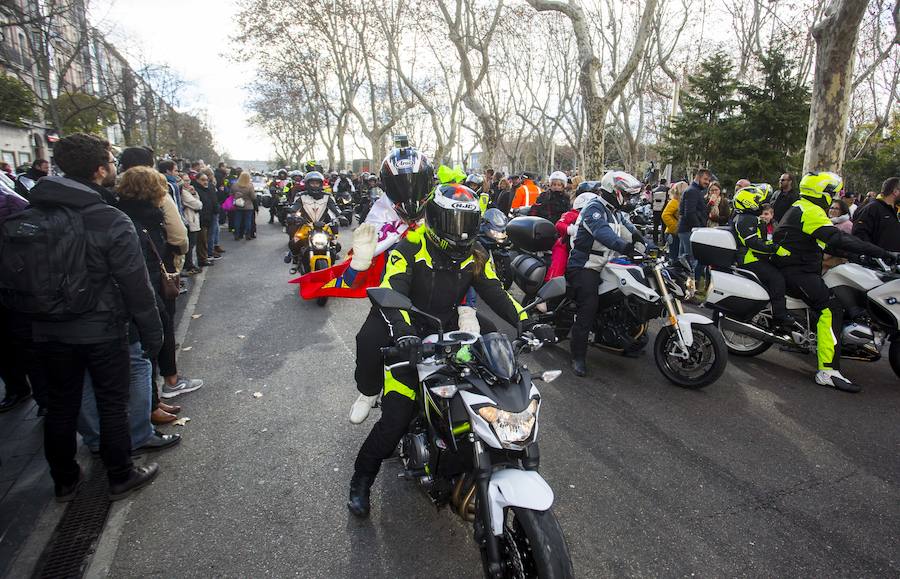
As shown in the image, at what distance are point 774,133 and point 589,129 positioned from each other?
6.01m

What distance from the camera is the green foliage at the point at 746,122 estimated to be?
15.3 m

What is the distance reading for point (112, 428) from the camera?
3051 mm

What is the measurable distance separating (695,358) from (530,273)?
2118mm

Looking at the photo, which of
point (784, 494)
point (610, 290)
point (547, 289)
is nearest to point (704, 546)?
point (784, 494)

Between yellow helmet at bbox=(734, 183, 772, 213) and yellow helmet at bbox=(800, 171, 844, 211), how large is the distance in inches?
19.3

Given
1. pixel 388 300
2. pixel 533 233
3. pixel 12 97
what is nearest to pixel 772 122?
pixel 533 233

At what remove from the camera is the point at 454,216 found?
2.71 meters

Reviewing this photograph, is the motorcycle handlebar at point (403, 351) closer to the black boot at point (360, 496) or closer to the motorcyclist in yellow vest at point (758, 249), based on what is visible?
the black boot at point (360, 496)

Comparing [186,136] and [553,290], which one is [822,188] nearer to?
[553,290]

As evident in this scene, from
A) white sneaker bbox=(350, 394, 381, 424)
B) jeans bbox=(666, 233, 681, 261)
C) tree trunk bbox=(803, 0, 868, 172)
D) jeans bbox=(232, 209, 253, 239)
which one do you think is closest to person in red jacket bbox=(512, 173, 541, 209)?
jeans bbox=(666, 233, 681, 261)

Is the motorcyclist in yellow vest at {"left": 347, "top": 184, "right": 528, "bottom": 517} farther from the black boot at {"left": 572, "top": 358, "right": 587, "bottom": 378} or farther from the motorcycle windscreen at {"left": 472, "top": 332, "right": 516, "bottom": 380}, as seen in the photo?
the black boot at {"left": 572, "top": 358, "right": 587, "bottom": 378}

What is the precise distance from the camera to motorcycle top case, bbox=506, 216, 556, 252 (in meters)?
6.21

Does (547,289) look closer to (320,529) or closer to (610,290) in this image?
(320,529)

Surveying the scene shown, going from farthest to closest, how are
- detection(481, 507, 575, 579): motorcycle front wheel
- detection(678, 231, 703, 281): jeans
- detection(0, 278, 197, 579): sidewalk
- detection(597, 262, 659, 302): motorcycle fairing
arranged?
detection(678, 231, 703, 281): jeans → detection(597, 262, 659, 302): motorcycle fairing → detection(0, 278, 197, 579): sidewalk → detection(481, 507, 575, 579): motorcycle front wheel
